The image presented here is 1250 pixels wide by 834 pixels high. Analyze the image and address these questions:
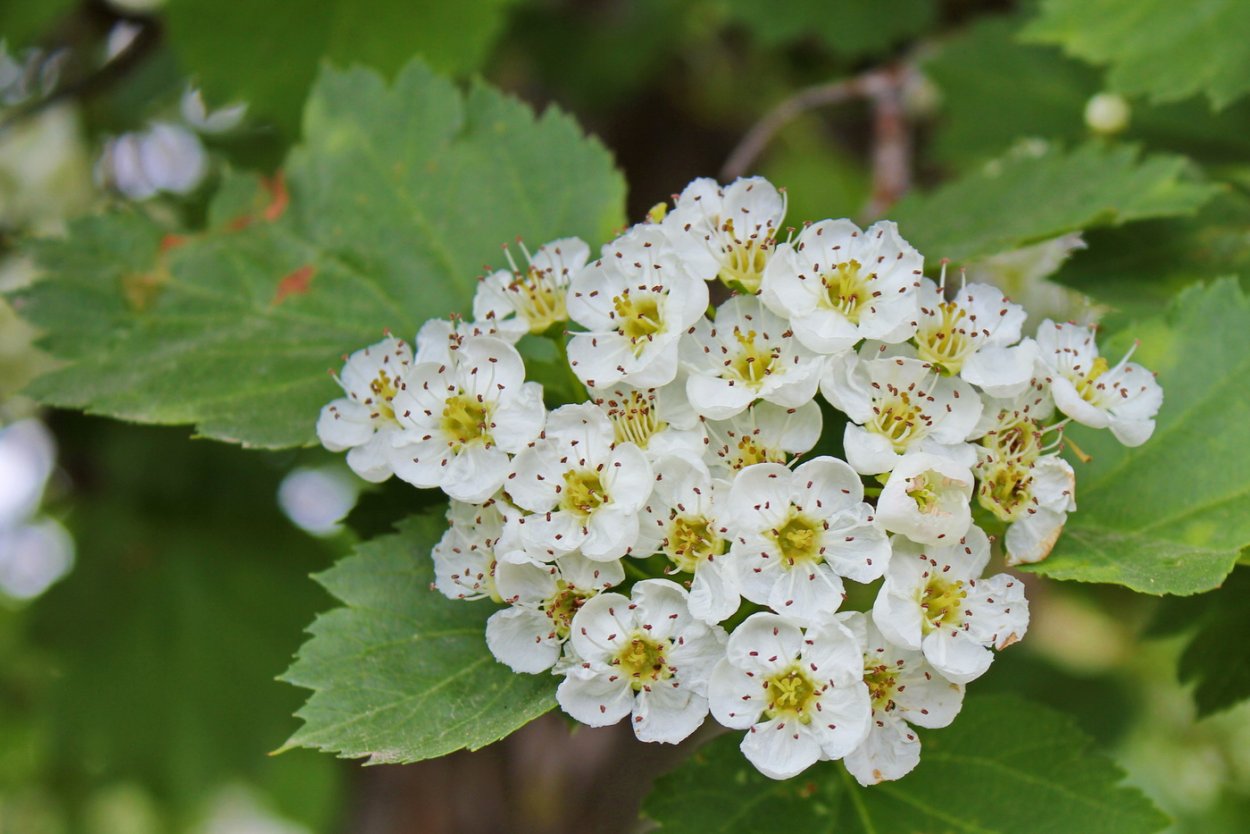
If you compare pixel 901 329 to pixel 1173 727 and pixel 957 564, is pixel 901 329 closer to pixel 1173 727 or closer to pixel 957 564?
pixel 957 564

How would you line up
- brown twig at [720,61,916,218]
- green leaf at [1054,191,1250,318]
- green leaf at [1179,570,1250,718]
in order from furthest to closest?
brown twig at [720,61,916,218] < green leaf at [1054,191,1250,318] < green leaf at [1179,570,1250,718]

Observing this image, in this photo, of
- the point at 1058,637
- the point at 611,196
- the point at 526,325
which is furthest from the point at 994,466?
the point at 1058,637

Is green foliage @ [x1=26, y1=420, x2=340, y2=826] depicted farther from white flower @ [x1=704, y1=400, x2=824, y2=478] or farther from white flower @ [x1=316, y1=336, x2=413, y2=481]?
white flower @ [x1=704, y1=400, x2=824, y2=478]

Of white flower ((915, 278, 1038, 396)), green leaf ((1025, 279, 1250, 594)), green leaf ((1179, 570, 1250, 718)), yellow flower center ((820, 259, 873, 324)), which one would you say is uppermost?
yellow flower center ((820, 259, 873, 324))

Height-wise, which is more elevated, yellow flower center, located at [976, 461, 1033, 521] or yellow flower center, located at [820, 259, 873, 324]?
yellow flower center, located at [820, 259, 873, 324]

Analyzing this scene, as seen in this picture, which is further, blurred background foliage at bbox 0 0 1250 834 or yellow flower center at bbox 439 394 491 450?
blurred background foliage at bbox 0 0 1250 834

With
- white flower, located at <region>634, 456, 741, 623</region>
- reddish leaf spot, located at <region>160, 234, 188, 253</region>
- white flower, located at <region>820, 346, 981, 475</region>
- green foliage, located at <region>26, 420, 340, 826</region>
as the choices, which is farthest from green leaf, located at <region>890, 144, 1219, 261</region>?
green foliage, located at <region>26, 420, 340, 826</region>

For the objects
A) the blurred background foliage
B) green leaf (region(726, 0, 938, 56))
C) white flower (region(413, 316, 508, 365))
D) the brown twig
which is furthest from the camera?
green leaf (region(726, 0, 938, 56))
